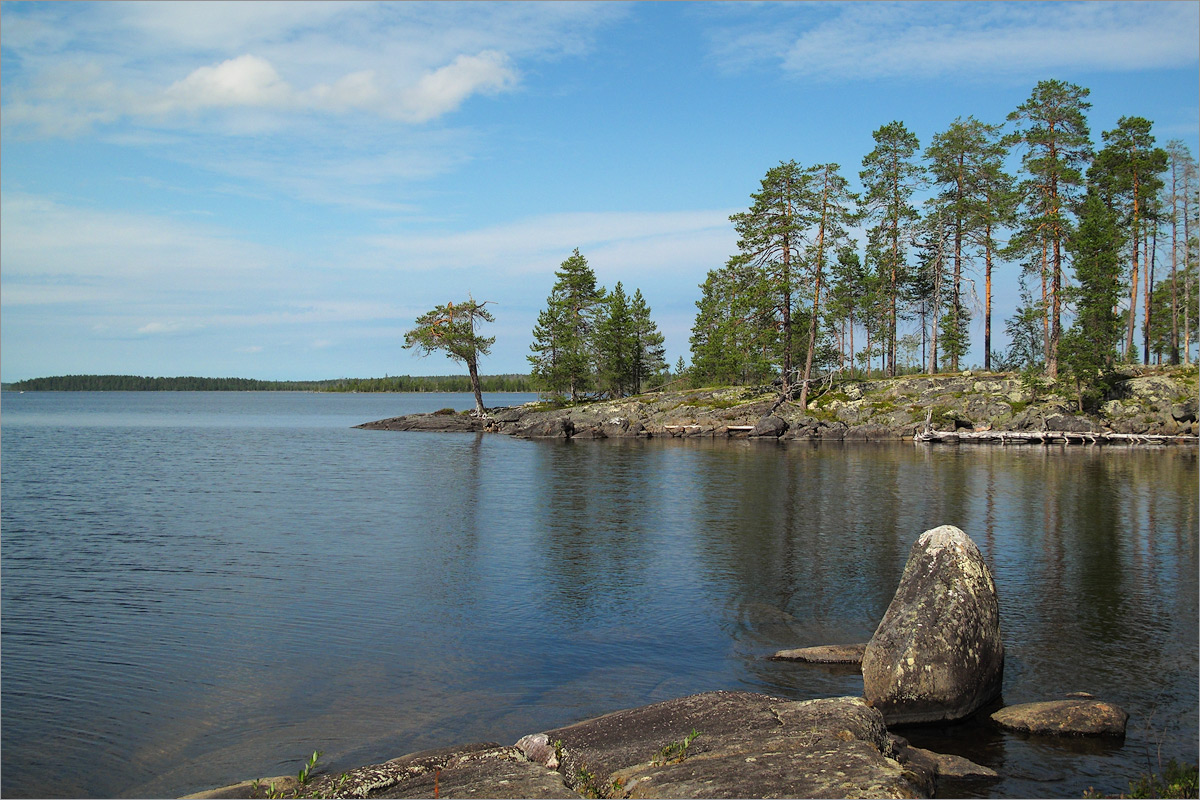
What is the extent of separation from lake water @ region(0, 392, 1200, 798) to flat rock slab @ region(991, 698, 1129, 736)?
27 centimetres

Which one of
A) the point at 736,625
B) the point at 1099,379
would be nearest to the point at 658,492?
the point at 736,625

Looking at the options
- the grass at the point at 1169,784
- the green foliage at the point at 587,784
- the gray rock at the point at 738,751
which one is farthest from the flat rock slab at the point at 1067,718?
the green foliage at the point at 587,784

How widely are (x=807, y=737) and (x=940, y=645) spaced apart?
379cm

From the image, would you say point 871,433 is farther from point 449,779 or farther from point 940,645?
point 449,779

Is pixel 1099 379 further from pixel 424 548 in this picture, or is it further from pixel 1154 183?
pixel 424 548

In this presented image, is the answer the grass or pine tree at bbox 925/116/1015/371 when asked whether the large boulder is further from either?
pine tree at bbox 925/116/1015/371

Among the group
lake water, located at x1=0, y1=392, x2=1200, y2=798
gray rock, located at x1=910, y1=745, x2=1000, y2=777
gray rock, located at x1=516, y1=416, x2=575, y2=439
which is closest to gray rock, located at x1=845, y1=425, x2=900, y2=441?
lake water, located at x1=0, y1=392, x2=1200, y2=798

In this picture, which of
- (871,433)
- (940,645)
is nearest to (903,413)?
(871,433)

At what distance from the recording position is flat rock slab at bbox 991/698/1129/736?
412 inches

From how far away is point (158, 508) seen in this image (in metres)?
29.9

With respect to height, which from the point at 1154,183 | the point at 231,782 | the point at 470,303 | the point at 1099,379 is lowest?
the point at 231,782

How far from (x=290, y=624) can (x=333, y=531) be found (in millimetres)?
10019

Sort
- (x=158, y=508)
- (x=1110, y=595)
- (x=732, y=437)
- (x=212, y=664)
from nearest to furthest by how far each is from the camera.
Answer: (x=212, y=664)
(x=1110, y=595)
(x=158, y=508)
(x=732, y=437)

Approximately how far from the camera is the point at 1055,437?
174 feet
